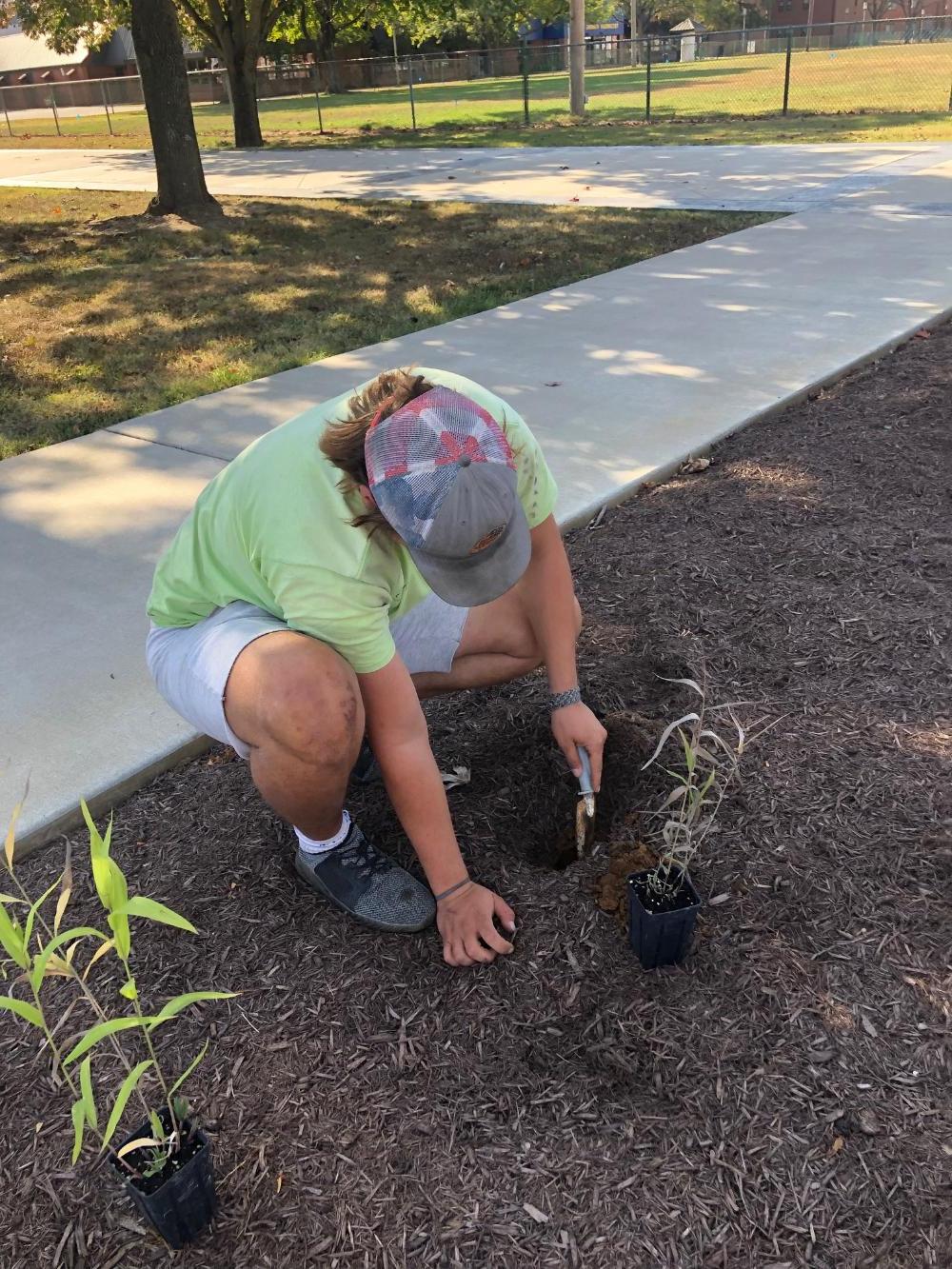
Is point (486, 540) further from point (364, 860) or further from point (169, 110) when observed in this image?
A: point (169, 110)

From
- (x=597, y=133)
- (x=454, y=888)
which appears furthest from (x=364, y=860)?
(x=597, y=133)

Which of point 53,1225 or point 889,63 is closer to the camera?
point 53,1225

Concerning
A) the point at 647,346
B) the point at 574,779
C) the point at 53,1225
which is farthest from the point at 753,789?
the point at 647,346

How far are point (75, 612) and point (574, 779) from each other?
1.80 m

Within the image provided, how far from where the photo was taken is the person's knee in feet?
6.00

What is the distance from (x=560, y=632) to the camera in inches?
91.3

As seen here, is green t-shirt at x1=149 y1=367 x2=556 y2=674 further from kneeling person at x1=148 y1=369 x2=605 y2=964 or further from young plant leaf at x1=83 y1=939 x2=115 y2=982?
young plant leaf at x1=83 y1=939 x2=115 y2=982

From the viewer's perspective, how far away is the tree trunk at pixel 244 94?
59.6 feet

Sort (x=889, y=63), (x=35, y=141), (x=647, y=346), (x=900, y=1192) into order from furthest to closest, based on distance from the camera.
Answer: (x=889, y=63) → (x=35, y=141) → (x=647, y=346) → (x=900, y=1192)

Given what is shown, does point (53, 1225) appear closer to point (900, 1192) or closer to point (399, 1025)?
point (399, 1025)

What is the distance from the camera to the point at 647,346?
5.69 meters

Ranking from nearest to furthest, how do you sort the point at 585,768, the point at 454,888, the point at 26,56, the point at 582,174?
the point at 454,888 < the point at 585,768 < the point at 582,174 < the point at 26,56

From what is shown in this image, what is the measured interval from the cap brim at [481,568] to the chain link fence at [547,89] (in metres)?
19.5

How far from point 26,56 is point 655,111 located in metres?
46.0
